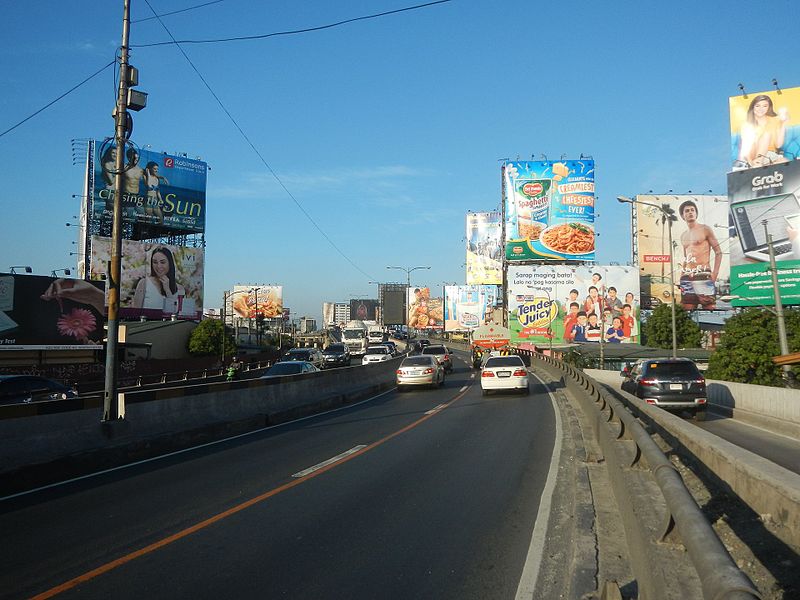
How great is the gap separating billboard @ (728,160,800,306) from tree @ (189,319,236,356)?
48959mm

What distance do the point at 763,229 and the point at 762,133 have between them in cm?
848

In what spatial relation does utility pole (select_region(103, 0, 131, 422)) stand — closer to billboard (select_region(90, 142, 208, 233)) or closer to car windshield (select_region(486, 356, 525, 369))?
car windshield (select_region(486, 356, 525, 369))

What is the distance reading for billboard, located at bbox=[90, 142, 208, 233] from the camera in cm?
7625

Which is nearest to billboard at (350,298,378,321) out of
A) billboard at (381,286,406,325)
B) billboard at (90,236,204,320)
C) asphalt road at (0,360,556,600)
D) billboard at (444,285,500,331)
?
billboard at (444,285,500,331)

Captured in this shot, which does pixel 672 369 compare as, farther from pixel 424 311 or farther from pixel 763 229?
pixel 424 311

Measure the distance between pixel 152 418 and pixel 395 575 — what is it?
977cm

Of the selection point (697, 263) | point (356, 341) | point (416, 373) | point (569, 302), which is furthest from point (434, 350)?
point (697, 263)

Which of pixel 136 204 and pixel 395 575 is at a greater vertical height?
pixel 136 204

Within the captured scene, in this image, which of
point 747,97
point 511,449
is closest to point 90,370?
point 511,449

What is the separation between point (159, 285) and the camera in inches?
3081

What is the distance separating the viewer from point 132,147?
1573 cm

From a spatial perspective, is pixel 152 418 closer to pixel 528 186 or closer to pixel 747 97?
pixel 747 97

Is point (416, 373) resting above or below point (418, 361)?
below

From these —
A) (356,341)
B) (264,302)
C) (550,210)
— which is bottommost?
(356,341)
